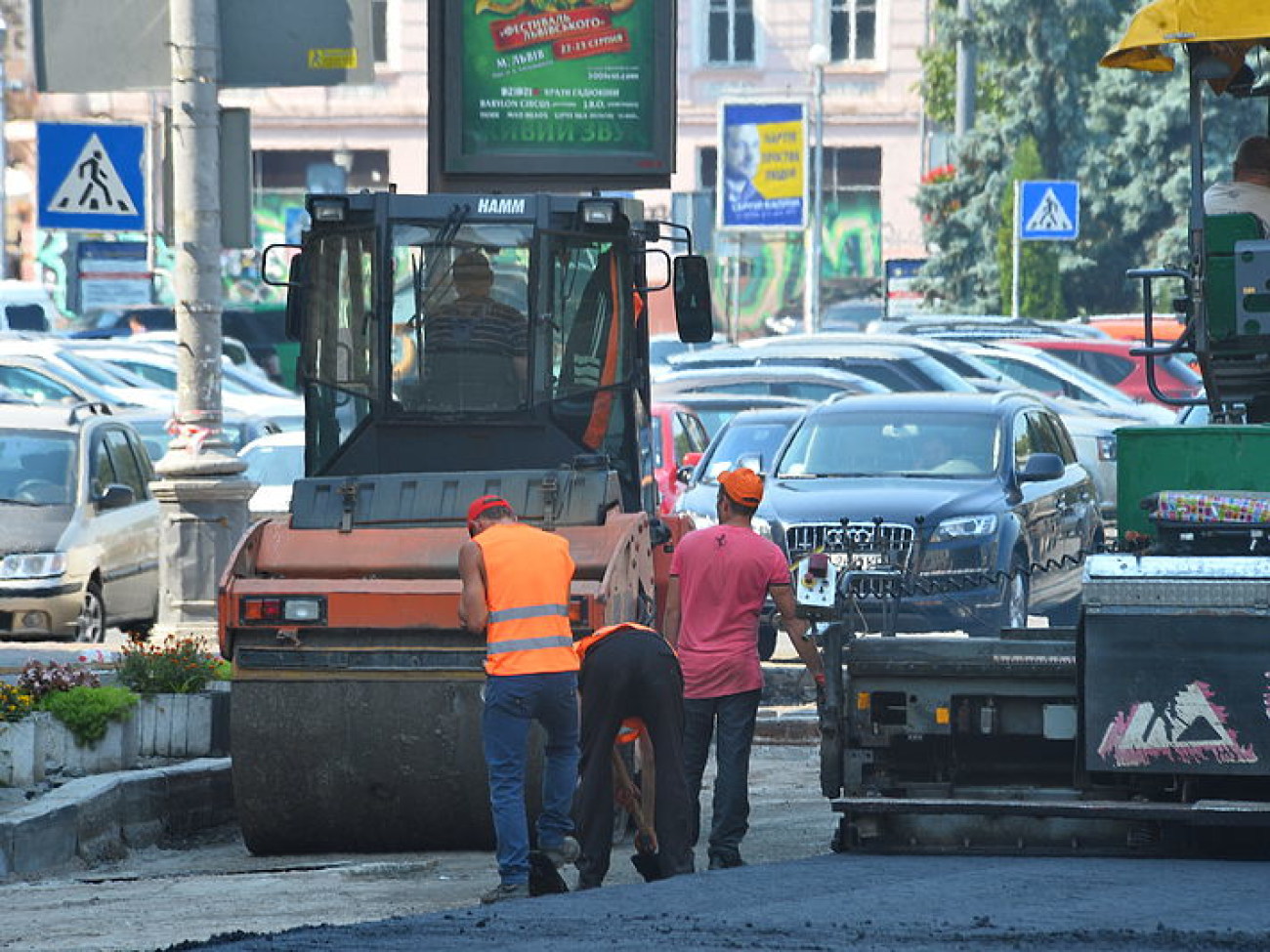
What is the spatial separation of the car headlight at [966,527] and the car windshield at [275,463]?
6.76m

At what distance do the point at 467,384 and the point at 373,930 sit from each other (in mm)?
4423

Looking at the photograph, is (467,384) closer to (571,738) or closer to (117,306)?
(571,738)

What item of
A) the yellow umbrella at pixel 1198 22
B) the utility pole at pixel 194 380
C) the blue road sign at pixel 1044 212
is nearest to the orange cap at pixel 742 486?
the yellow umbrella at pixel 1198 22

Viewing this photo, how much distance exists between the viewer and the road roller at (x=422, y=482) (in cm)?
1212

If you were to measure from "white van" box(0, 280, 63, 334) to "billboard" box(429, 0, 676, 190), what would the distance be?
2479cm

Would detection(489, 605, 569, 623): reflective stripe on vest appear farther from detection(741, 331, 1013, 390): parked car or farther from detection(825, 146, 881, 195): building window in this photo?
detection(825, 146, 881, 195): building window

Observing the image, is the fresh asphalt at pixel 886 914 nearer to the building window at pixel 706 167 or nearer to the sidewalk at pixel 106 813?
the sidewalk at pixel 106 813

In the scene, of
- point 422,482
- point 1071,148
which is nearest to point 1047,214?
point 1071,148

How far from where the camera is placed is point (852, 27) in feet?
214

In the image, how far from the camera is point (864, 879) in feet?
34.3

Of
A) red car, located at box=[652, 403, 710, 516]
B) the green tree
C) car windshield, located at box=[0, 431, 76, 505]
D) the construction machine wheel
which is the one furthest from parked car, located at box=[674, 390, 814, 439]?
the green tree

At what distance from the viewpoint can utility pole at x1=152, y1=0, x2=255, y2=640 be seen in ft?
60.3

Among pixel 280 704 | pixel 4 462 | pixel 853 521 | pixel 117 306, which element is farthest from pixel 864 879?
pixel 117 306

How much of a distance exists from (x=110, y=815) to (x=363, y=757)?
5.09ft
